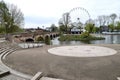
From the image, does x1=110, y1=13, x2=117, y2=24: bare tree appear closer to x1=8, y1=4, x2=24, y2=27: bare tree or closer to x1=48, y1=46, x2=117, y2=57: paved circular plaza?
x1=8, y1=4, x2=24, y2=27: bare tree

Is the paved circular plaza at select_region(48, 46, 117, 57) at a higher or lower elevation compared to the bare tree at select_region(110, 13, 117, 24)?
lower

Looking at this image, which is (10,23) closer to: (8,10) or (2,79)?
(8,10)

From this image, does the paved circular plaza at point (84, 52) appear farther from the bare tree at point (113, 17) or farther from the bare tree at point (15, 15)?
the bare tree at point (113, 17)

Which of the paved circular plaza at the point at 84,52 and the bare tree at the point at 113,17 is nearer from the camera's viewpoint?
the paved circular plaza at the point at 84,52

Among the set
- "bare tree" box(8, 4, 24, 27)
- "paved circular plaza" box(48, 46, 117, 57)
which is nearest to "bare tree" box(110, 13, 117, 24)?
"bare tree" box(8, 4, 24, 27)

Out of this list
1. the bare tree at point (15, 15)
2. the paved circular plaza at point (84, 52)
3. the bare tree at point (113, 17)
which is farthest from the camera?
the bare tree at point (113, 17)

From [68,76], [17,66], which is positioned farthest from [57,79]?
[17,66]

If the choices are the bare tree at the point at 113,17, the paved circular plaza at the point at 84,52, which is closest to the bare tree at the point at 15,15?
the paved circular plaza at the point at 84,52

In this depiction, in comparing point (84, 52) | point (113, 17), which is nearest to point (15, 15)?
point (84, 52)

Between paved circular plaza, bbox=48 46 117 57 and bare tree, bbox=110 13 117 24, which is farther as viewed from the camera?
bare tree, bbox=110 13 117 24

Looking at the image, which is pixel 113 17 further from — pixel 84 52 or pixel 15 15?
pixel 84 52

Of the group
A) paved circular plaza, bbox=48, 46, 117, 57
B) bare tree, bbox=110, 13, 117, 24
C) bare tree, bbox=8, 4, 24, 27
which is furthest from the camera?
bare tree, bbox=110, 13, 117, 24

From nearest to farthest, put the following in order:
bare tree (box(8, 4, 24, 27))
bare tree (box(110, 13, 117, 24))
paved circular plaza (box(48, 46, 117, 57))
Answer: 1. paved circular plaza (box(48, 46, 117, 57))
2. bare tree (box(8, 4, 24, 27))
3. bare tree (box(110, 13, 117, 24))

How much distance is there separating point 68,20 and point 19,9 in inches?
1223
